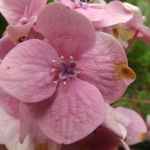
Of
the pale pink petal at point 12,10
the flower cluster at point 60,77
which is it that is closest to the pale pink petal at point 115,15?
the flower cluster at point 60,77

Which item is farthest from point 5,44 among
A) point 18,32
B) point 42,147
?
point 42,147

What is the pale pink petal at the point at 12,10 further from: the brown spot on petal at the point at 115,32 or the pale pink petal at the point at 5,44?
the brown spot on petal at the point at 115,32

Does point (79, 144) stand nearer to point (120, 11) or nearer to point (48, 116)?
point (48, 116)

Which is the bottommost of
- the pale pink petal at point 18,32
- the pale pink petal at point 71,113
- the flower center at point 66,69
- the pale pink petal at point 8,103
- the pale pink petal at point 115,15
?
the pale pink petal at point 8,103

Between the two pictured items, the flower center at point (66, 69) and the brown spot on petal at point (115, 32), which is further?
the brown spot on petal at point (115, 32)

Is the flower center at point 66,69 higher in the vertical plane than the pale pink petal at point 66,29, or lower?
lower

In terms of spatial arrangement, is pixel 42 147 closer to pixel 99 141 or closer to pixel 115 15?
pixel 99 141

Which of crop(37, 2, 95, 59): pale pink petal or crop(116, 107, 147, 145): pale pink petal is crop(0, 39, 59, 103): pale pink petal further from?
crop(116, 107, 147, 145): pale pink petal
